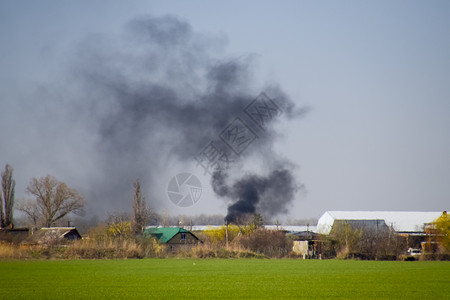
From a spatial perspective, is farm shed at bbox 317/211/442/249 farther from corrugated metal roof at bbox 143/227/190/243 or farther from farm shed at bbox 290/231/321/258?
corrugated metal roof at bbox 143/227/190/243

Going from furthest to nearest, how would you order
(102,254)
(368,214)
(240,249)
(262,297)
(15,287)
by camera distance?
(368,214), (240,249), (102,254), (15,287), (262,297)

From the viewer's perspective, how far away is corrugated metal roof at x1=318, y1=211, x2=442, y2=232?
76.6 metres

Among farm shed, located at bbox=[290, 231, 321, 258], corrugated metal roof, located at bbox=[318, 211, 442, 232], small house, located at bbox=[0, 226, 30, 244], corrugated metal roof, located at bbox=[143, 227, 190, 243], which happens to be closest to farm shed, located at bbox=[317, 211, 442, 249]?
corrugated metal roof, located at bbox=[318, 211, 442, 232]

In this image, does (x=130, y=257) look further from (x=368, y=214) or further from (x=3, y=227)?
(x=368, y=214)

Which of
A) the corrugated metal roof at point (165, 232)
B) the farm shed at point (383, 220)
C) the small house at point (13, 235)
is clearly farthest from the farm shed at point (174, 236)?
the farm shed at point (383, 220)

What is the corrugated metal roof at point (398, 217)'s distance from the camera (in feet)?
251

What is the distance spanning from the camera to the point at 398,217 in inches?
3123

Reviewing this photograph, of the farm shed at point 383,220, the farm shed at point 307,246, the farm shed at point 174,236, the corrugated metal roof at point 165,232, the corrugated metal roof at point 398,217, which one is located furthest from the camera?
the corrugated metal roof at point 398,217

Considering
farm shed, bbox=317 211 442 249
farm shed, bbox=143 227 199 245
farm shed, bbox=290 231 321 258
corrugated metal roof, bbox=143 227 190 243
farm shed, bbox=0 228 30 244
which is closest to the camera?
farm shed, bbox=290 231 321 258

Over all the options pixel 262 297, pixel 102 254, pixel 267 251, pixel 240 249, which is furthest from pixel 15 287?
pixel 267 251

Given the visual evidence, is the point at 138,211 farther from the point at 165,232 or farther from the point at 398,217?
the point at 398,217

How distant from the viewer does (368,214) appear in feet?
258

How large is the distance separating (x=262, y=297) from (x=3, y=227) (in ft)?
175

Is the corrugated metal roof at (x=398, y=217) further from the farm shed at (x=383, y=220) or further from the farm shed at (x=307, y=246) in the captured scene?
the farm shed at (x=307, y=246)
